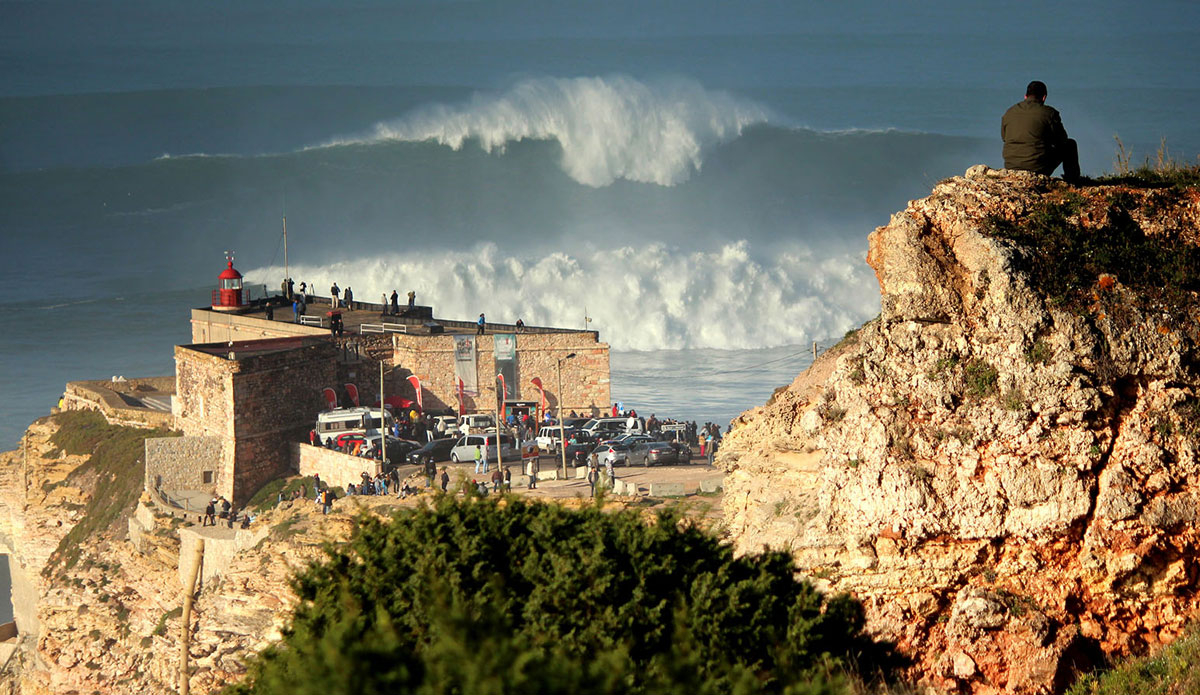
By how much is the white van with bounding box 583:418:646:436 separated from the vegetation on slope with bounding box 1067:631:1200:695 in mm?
22742

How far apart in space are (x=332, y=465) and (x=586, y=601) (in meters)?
22.4

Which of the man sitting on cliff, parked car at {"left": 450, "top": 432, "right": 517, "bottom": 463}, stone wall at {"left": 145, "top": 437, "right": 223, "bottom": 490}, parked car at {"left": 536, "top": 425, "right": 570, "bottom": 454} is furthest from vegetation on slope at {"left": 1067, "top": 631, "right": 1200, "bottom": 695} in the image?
stone wall at {"left": 145, "top": 437, "right": 223, "bottom": 490}

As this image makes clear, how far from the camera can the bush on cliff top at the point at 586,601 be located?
7434 millimetres

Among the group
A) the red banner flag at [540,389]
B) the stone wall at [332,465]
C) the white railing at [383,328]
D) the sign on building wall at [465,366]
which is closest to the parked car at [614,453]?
the stone wall at [332,465]

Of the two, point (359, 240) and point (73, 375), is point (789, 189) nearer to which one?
point (359, 240)

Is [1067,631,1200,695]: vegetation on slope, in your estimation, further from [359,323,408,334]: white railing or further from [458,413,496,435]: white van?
[359,323,408,334]: white railing

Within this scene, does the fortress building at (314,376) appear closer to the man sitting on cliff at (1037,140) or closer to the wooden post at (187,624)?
the wooden post at (187,624)

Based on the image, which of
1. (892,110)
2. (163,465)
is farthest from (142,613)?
(892,110)

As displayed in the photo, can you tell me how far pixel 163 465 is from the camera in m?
32.0

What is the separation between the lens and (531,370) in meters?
35.2

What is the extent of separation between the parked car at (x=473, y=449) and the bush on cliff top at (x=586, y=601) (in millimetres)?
19880

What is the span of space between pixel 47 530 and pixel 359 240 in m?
42.7

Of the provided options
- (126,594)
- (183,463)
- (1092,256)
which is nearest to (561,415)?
(183,463)

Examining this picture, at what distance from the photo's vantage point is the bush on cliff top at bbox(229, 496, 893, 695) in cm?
743
